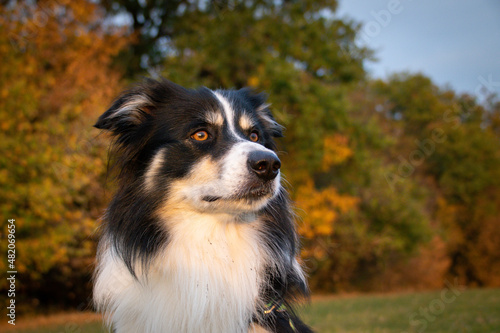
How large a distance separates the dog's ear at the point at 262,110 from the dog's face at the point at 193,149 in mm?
227

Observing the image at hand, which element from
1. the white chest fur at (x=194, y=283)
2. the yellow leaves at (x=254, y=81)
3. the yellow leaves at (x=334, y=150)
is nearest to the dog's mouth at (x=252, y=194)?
the white chest fur at (x=194, y=283)

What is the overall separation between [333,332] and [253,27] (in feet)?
35.3

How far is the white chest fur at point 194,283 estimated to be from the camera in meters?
2.48

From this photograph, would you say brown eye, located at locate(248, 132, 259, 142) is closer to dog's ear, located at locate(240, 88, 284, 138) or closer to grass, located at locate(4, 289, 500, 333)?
dog's ear, located at locate(240, 88, 284, 138)

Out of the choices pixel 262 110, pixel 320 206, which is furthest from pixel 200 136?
pixel 320 206

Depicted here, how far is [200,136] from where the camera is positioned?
2850mm

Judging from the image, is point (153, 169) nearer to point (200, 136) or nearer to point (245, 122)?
point (200, 136)

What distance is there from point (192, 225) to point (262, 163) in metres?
0.67

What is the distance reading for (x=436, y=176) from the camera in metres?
25.6

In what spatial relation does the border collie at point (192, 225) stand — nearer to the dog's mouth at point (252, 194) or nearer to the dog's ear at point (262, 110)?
the dog's mouth at point (252, 194)

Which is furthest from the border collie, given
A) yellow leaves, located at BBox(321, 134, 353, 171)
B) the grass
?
yellow leaves, located at BBox(321, 134, 353, 171)

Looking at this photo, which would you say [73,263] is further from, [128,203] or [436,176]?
[436,176]

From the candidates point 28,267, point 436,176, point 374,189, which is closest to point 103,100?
point 28,267

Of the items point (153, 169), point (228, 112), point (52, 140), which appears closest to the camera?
point (153, 169)
